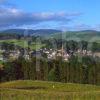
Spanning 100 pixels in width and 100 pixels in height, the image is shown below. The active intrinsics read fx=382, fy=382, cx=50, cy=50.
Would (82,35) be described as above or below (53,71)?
above

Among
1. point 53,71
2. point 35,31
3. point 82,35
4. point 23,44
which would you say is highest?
point 35,31

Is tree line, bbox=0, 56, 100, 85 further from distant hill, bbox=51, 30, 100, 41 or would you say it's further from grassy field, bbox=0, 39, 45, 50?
grassy field, bbox=0, 39, 45, 50

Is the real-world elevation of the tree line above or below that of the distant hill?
below

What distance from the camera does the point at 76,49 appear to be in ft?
264

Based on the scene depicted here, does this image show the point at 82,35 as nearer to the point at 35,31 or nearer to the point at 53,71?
the point at 35,31

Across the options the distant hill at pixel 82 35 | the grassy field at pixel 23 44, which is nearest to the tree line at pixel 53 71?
the distant hill at pixel 82 35

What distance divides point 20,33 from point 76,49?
482 inches

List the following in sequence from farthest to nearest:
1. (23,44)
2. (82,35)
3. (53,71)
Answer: (23,44), (82,35), (53,71)

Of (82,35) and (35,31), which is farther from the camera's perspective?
(82,35)

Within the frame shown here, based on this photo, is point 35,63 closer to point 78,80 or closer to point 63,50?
point 78,80

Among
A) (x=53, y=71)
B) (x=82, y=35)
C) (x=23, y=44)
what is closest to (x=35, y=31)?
(x=23, y=44)

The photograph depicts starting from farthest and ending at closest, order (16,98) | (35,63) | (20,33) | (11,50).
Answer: (11,50) < (20,33) < (35,63) < (16,98)

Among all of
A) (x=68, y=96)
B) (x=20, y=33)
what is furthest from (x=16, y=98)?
(x=20, y=33)

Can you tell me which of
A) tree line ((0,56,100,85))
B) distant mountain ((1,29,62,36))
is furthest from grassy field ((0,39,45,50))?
tree line ((0,56,100,85))
